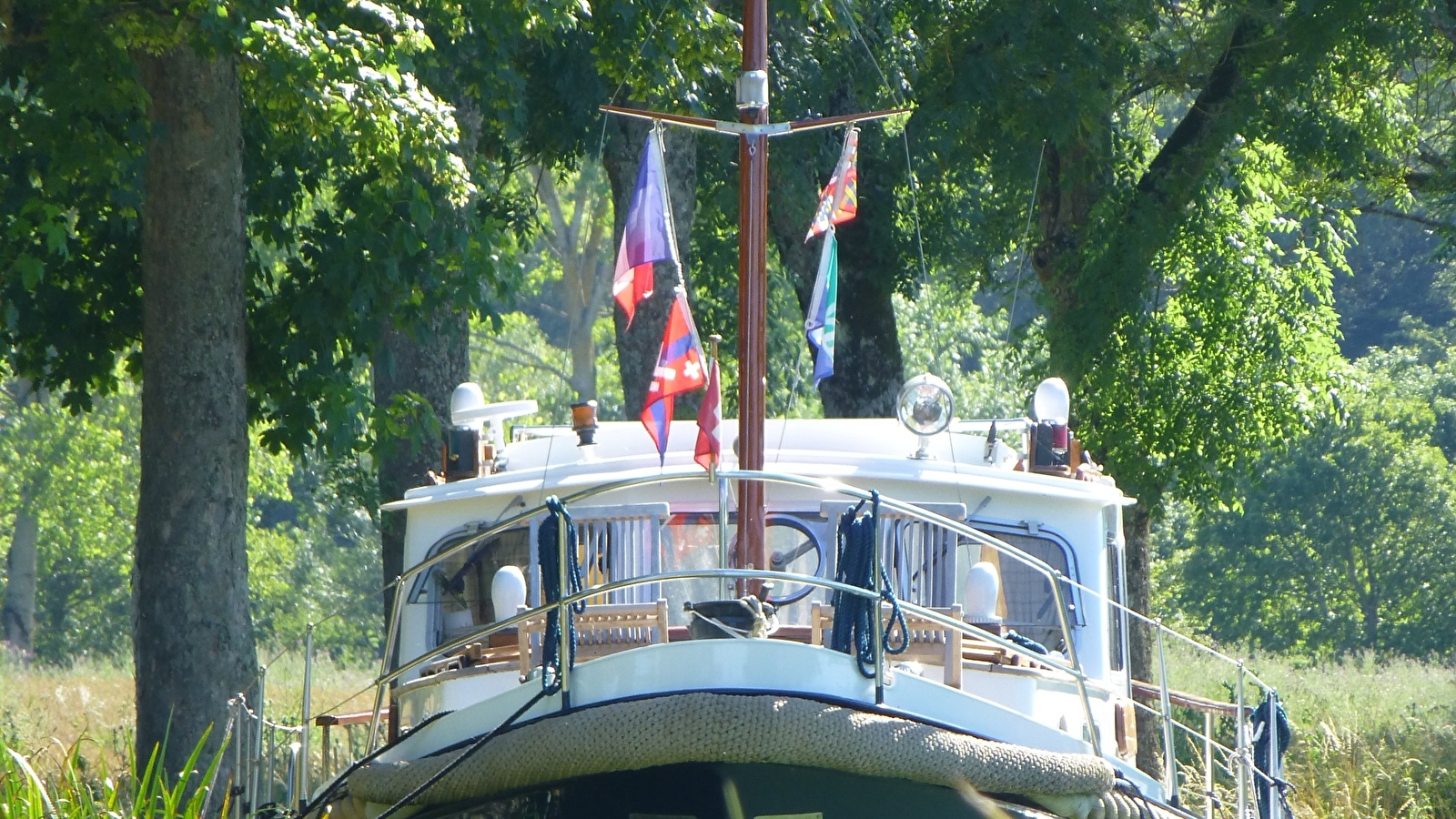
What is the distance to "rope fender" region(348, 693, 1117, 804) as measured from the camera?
5.93 m

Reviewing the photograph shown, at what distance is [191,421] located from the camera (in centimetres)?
1088

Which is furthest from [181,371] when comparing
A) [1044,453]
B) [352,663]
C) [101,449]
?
[352,663]

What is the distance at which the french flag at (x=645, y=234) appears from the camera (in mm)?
8070

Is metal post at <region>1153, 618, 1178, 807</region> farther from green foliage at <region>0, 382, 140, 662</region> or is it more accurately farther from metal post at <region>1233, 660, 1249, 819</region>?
green foliage at <region>0, 382, 140, 662</region>

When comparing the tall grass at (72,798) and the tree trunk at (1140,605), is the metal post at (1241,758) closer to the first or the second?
the tall grass at (72,798)

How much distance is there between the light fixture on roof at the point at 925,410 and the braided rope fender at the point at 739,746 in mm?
2555

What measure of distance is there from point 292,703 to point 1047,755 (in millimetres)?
14697

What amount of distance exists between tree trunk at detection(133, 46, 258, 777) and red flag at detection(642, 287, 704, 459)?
396 cm

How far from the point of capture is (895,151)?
1728cm

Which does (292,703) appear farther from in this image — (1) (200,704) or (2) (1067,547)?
(2) (1067,547)

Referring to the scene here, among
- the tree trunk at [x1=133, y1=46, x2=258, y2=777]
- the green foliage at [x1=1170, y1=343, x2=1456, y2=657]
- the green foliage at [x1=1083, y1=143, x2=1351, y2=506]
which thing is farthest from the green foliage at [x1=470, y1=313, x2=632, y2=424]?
the tree trunk at [x1=133, y1=46, x2=258, y2=777]

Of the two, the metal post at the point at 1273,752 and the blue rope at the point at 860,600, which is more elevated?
the blue rope at the point at 860,600

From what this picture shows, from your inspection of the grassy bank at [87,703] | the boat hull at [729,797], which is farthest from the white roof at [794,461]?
the grassy bank at [87,703]

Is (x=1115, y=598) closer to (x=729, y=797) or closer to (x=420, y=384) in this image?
(x=729, y=797)
